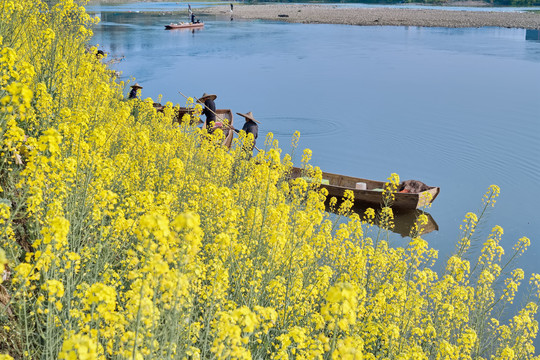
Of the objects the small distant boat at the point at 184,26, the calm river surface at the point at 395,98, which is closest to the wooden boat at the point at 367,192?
the calm river surface at the point at 395,98

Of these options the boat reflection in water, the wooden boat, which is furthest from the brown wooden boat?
the boat reflection in water

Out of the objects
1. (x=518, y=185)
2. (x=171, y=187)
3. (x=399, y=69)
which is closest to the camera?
(x=171, y=187)

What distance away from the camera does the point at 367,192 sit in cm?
1181

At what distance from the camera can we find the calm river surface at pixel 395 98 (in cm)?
1542

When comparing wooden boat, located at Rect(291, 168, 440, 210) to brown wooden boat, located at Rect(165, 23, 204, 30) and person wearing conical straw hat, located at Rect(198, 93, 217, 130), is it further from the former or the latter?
brown wooden boat, located at Rect(165, 23, 204, 30)

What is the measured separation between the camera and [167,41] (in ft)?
143

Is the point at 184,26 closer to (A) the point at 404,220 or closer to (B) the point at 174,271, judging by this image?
(A) the point at 404,220

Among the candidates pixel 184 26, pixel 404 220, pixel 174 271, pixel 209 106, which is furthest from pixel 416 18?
pixel 174 271

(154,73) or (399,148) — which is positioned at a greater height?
(154,73)

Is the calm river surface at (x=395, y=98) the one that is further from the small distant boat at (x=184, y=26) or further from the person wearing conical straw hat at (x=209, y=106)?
the person wearing conical straw hat at (x=209, y=106)

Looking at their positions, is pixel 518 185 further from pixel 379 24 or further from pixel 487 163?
pixel 379 24

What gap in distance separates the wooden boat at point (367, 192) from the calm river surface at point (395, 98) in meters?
0.88

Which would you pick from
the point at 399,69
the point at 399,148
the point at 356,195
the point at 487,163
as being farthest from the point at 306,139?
the point at 399,69

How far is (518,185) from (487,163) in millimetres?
1762
